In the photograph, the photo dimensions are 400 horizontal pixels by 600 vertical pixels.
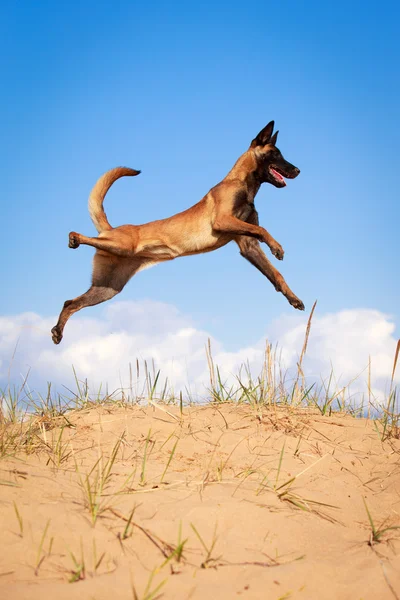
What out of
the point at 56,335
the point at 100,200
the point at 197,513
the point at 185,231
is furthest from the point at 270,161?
the point at 197,513

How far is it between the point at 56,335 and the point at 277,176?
3.65 m

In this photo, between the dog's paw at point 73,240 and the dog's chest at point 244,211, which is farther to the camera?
the dog's chest at point 244,211

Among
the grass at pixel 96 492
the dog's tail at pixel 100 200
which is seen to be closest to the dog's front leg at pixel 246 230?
the dog's tail at pixel 100 200

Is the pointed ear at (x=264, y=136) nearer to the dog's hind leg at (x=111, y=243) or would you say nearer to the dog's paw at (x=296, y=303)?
the dog's hind leg at (x=111, y=243)

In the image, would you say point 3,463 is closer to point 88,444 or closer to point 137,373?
point 88,444

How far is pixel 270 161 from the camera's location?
25.1 ft

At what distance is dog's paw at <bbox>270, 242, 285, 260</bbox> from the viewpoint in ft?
21.2

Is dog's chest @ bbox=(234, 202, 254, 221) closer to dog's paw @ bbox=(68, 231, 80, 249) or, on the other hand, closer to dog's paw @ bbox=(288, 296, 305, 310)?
dog's paw @ bbox=(288, 296, 305, 310)

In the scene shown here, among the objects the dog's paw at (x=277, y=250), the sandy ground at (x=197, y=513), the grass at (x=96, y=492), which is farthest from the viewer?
the dog's paw at (x=277, y=250)

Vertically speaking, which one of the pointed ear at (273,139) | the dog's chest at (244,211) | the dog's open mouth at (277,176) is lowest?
the dog's chest at (244,211)

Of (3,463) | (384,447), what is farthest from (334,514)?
(3,463)

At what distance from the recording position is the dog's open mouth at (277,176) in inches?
301

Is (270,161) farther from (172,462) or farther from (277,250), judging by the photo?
(172,462)

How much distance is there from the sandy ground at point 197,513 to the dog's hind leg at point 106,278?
3.23 meters
